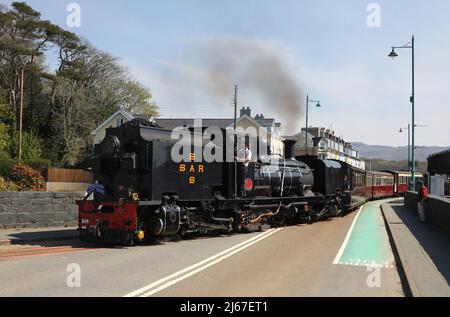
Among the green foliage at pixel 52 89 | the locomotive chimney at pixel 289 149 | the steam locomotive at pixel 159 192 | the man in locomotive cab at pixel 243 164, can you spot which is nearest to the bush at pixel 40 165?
the green foliage at pixel 52 89

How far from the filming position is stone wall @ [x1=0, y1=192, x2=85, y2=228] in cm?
1509

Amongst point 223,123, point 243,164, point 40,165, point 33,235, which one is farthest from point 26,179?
point 223,123

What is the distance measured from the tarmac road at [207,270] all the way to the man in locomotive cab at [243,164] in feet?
6.39

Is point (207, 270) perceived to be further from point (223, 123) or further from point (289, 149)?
point (223, 123)

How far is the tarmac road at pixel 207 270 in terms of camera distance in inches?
298

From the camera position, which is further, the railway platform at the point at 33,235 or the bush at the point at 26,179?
the bush at the point at 26,179

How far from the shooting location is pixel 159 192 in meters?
12.6

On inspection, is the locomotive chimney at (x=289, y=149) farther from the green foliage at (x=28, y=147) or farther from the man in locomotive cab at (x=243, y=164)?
the green foliage at (x=28, y=147)

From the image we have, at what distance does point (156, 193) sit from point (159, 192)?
10 centimetres

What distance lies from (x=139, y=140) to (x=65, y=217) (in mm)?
5296

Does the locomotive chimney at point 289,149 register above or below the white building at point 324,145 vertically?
below

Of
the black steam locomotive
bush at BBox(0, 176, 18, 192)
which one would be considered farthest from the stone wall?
the black steam locomotive

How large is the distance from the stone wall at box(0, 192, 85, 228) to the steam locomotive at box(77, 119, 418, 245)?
7.42 ft
